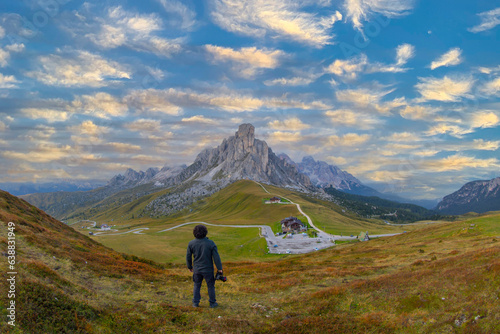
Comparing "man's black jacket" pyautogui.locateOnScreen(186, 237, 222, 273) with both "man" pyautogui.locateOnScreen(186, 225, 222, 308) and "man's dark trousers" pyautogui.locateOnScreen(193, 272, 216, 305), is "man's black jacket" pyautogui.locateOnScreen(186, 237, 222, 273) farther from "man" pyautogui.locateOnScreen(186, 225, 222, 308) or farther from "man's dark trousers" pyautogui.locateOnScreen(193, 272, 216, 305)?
"man's dark trousers" pyautogui.locateOnScreen(193, 272, 216, 305)

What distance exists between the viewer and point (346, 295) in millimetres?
17094

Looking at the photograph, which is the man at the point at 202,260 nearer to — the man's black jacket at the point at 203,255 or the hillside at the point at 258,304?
the man's black jacket at the point at 203,255

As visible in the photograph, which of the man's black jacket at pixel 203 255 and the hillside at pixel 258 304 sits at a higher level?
the man's black jacket at pixel 203 255

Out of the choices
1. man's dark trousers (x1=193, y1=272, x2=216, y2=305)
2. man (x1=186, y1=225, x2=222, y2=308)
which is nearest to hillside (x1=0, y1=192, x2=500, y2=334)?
man's dark trousers (x1=193, y1=272, x2=216, y2=305)

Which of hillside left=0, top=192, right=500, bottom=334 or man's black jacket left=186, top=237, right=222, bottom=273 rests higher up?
man's black jacket left=186, top=237, right=222, bottom=273

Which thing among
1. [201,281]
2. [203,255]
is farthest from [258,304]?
[203,255]

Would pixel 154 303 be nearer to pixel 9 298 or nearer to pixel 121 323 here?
pixel 121 323

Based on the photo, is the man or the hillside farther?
the man

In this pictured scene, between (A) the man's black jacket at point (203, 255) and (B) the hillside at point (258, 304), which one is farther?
(A) the man's black jacket at point (203, 255)

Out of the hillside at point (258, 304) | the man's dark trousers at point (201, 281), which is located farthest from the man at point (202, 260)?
the hillside at point (258, 304)

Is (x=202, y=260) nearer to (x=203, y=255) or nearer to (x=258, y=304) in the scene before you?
(x=203, y=255)

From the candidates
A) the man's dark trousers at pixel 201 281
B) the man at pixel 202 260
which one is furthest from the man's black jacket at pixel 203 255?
the man's dark trousers at pixel 201 281

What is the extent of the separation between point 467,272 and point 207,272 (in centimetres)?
1689

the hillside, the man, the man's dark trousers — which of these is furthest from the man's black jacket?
the hillside
